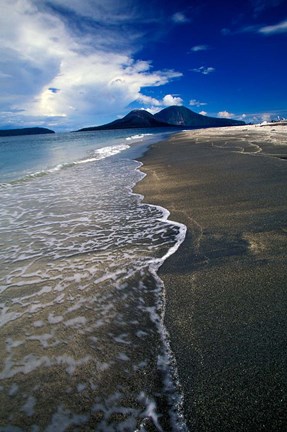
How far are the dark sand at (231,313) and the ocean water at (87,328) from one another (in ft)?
0.70

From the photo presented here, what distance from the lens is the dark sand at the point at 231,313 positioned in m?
2.25

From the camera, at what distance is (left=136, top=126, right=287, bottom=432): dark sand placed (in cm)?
225

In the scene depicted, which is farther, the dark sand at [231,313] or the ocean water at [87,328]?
the ocean water at [87,328]

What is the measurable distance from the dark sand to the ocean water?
8.5 inches

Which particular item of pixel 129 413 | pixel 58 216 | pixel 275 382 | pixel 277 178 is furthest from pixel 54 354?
pixel 277 178

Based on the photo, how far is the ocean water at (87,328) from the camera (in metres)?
2.37

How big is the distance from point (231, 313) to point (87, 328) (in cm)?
190

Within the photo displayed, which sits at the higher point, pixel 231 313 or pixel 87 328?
pixel 231 313

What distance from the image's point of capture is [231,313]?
11.0 feet

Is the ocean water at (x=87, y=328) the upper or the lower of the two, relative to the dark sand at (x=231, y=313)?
lower

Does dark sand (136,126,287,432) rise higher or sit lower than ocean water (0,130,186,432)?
higher

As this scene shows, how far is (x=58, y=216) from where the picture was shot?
8383mm

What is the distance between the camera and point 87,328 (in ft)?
11.2

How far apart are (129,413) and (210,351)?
104 centimetres
